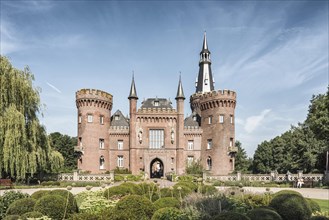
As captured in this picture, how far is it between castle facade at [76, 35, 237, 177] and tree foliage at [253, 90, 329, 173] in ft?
32.4

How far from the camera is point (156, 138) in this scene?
147ft

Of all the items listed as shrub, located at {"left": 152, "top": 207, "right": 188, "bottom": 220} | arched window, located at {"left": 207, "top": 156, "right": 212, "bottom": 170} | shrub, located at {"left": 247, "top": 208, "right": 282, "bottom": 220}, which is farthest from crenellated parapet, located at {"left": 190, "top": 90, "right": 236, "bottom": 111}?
shrub, located at {"left": 247, "top": 208, "right": 282, "bottom": 220}

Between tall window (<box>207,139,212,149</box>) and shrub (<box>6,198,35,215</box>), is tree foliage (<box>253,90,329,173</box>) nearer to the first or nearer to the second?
tall window (<box>207,139,212,149</box>)

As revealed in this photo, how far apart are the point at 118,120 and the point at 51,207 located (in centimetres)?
3768

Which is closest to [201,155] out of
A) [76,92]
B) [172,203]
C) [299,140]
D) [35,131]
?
[299,140]

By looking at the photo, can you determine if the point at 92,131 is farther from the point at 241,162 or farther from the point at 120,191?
the point at 241,162

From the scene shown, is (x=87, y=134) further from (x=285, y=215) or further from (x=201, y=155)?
(x=285, y=215)

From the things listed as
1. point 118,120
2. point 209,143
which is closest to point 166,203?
point 209,143

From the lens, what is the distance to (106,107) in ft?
148

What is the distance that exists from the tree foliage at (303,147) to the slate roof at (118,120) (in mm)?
24662

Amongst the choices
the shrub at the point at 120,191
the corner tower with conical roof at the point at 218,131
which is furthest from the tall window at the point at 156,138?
the shrub at the point at 120,191

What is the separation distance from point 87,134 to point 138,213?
A: 3507 cm

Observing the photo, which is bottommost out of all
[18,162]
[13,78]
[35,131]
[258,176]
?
[258,176]

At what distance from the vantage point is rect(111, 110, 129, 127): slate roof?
46.5 meters
